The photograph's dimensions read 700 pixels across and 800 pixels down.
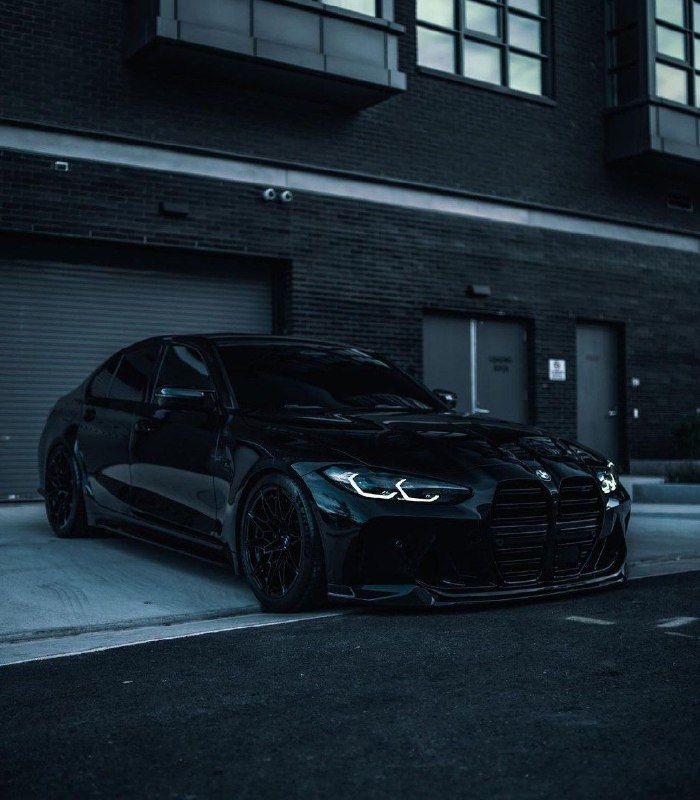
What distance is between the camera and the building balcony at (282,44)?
12047 millimetres

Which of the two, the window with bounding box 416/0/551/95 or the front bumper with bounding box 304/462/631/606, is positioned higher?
the window with bounding box 416/0/551/95

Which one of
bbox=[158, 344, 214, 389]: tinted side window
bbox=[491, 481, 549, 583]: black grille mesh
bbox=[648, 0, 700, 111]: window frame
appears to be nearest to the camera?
bbox=[491, 481, 549, 583]: black grille mesh

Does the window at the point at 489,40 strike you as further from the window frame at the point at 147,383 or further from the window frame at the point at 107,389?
the window frame at the point at 147,383

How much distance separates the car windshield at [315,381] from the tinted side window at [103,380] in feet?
4.37

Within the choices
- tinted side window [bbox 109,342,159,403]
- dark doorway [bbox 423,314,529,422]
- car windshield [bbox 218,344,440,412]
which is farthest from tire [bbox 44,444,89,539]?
dark doorway [bbox 423,314,529,422]

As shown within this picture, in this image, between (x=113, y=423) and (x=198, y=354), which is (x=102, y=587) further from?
(x=198, y=354)

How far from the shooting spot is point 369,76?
13359mm

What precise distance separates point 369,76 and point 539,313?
466 cm

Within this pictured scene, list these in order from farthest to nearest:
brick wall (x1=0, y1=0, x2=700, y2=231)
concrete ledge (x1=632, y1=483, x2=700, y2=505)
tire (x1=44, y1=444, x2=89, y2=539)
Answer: concrete ledge (x1=632, y1=483, x2=700, y2=505) → brick wall (x1=0, y1=0, x2=700, y2=231) → tire (x1=44, y1=444, x2=89, y2=539)

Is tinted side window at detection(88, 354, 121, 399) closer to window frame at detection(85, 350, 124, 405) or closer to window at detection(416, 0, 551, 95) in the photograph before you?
window frame at detection(85, 350, 124, 405)

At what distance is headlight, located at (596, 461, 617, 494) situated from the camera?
588 centimetres

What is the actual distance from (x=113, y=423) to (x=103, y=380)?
2.05 ft

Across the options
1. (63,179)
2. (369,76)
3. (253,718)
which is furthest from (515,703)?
(369,76)

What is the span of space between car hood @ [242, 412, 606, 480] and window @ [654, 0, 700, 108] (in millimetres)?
12784
